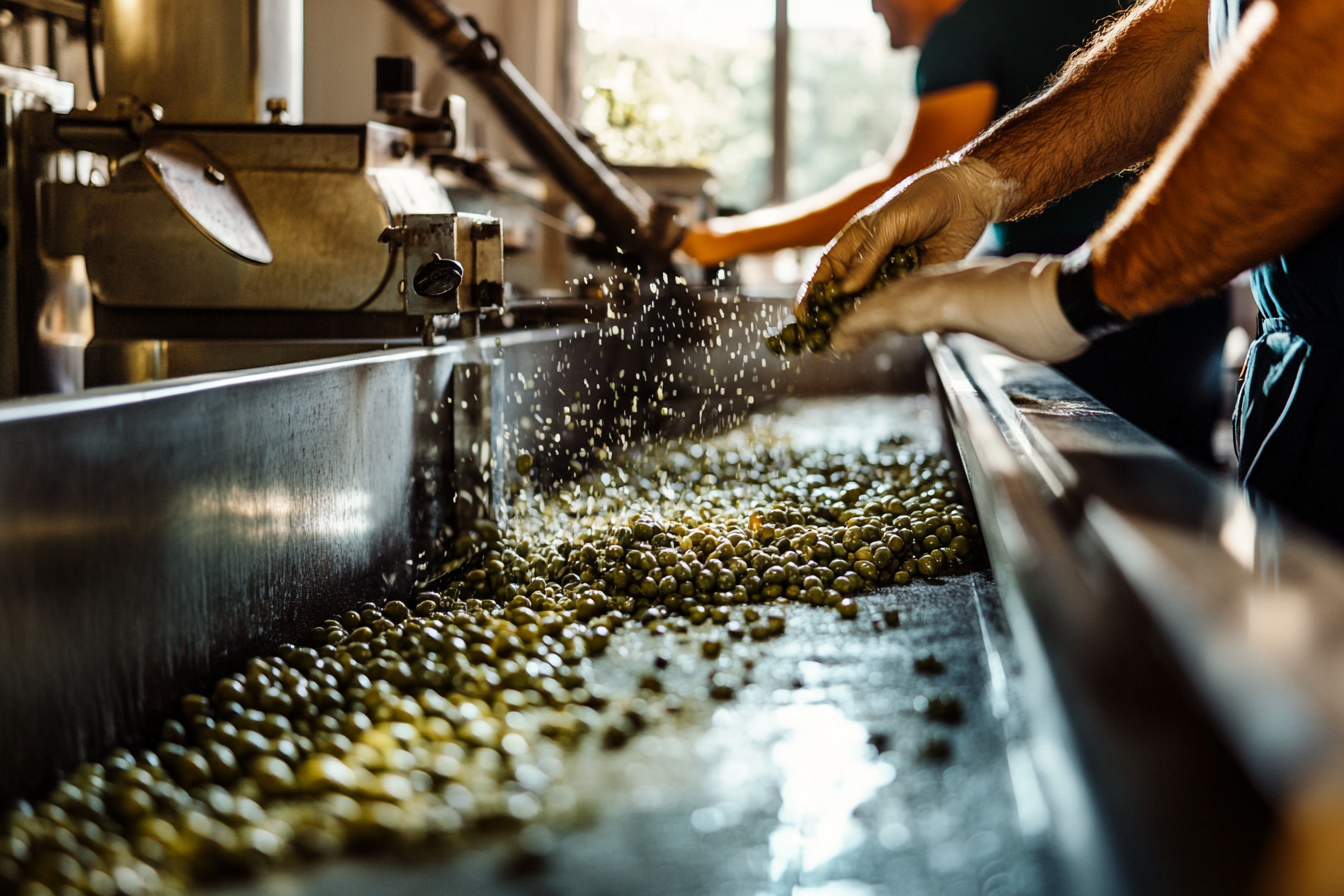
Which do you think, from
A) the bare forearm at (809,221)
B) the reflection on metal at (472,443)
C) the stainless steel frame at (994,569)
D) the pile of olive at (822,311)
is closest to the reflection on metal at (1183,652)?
the stainless steel frame at (994,569)

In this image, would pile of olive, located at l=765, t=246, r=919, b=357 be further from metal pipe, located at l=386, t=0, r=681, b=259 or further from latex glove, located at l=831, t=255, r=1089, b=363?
metal pipe, located at l=386, t=0, r=681, b=259

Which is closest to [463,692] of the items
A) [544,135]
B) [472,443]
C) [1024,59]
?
[472,443]

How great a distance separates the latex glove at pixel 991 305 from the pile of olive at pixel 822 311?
97mm

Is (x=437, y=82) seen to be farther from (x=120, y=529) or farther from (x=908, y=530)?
(x=120, y=529)

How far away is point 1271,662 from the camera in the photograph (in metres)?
0.50

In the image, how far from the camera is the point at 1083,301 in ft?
4.19

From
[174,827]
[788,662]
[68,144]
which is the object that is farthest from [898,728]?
[68,144]

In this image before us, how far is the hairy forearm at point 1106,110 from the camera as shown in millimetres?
1824

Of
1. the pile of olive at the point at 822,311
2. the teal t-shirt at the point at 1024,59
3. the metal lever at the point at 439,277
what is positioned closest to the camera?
the pile of olive at the point at 822,311

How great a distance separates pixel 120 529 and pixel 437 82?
4.58 m

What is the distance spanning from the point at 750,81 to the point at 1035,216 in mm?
4944

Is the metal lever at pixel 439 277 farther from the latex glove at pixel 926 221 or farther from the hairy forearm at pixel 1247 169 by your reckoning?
the hairy forearm at pixel 1247 169

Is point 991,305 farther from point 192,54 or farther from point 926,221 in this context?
point 192,54

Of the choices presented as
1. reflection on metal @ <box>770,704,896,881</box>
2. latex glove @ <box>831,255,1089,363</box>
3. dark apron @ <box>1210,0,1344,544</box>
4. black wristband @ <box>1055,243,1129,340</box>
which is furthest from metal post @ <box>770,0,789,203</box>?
reflection on metal @ <box>770,704,896,881</box>
